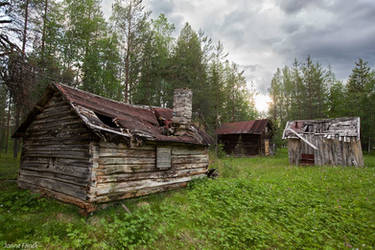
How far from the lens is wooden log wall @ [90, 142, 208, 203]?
584cm

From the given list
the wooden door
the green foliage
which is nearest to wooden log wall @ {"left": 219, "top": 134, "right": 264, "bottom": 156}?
the wooden door

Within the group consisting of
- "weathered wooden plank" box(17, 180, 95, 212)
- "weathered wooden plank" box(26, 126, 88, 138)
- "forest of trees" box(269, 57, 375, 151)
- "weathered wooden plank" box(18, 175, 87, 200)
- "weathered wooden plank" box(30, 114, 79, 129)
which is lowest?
"weathered wooden plank" box(17, 180, 95, 212)

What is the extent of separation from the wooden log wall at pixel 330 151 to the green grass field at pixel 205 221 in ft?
25.9

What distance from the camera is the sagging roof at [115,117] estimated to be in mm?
5891

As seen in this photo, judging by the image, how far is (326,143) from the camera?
609 inches

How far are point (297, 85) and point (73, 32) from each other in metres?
35.7

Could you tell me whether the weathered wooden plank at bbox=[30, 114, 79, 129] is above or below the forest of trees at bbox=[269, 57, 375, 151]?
below

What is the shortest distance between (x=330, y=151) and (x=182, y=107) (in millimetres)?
13490

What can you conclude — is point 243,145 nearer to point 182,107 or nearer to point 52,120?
point 182,107

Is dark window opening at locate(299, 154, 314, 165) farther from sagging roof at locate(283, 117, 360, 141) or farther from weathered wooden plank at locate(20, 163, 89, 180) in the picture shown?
weathered wooden plank at locate(20, 163, 89, 180)

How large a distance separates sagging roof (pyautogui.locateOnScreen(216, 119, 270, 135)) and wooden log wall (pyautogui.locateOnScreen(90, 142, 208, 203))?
17.4 metres

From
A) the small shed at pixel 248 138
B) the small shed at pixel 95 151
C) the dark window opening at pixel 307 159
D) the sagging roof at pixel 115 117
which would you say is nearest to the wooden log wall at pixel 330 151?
the dark window opening at pixel 307 159

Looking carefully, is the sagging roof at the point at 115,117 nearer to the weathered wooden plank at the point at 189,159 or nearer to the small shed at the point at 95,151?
the small shed at the point at 95,151

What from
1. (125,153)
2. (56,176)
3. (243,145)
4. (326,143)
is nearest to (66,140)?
(56,176)
